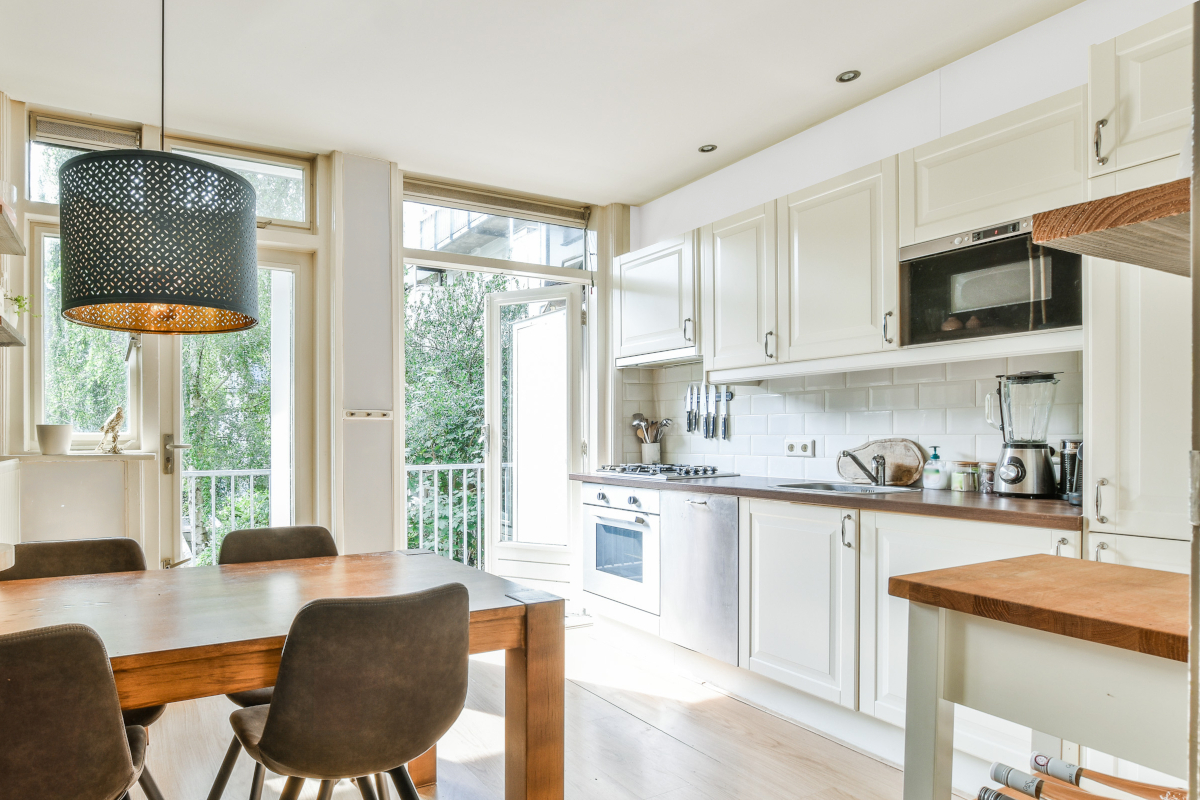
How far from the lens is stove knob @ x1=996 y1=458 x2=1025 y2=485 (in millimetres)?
2371

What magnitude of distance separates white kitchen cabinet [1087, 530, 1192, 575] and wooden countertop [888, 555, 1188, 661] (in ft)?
2.92

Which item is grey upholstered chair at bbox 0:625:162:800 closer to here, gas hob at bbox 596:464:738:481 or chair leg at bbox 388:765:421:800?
chair leg at bbox 388:765:421:800

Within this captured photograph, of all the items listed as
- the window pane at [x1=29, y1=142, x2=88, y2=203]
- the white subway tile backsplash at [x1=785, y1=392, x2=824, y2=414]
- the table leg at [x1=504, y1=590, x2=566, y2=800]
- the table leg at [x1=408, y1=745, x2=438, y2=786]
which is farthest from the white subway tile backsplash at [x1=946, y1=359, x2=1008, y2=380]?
the window pane at [x1=29, y1=142, x2=88, y2=203]

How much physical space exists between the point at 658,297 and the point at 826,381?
3.46 feet

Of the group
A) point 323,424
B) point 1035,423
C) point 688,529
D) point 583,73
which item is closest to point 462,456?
point 323,424

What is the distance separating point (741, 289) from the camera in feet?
11.2

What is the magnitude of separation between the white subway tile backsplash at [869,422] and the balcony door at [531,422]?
5.81ft

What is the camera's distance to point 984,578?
1.05 metres

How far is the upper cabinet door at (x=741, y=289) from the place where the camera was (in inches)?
128

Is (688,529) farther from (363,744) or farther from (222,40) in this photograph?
(222,40)

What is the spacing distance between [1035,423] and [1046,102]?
1.04 m

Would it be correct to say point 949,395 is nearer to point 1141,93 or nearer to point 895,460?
point 895,460

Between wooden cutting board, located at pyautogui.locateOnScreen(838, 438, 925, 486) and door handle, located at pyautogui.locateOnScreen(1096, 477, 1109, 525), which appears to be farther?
wooden cutting board, located at pyautogui.locateOnScreen(838, 438, 925, 486)

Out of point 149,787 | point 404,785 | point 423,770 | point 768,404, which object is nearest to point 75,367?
point 149,787
